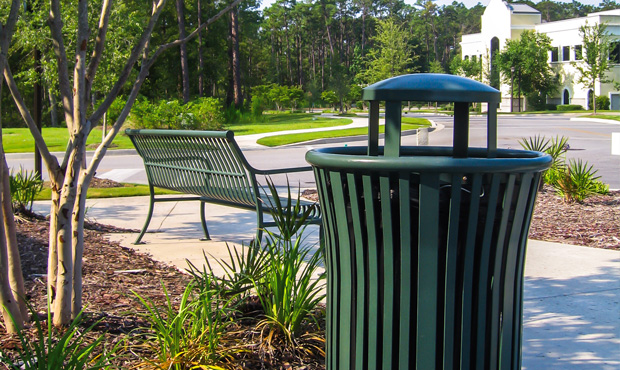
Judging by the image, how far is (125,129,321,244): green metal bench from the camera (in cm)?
549

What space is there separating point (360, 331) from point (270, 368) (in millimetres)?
1158

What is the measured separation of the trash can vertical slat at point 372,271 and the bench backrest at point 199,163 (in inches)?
117

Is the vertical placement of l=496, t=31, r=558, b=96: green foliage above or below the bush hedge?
above

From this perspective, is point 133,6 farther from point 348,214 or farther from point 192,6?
point 348,214

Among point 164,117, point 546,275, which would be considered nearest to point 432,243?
point 546,275

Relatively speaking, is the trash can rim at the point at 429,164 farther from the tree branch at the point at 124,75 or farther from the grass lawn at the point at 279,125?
the grass lawn at the point at 279,125

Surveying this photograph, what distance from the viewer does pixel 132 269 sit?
17.7 ft

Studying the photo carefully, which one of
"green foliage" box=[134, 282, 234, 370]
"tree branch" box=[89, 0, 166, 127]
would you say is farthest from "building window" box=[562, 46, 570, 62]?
"green foliage" box=[134, 282, 234, 370]

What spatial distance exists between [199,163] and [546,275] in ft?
10.2

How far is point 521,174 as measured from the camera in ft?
7.63

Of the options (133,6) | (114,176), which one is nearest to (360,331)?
(114,176)

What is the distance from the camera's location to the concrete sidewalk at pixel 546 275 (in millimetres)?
3928

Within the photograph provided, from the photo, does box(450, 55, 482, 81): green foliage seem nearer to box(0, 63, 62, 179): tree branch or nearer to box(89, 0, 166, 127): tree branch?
box(89, 0, 166, 127): tree branch

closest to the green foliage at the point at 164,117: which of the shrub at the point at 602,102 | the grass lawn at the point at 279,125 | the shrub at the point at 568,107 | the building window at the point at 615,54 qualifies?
the grass lawn at the point at 279,125
